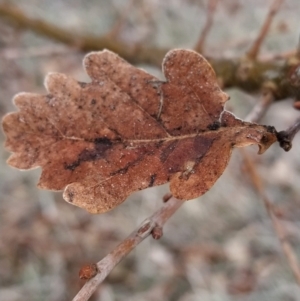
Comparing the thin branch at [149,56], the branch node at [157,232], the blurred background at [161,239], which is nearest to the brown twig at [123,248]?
the branch node at [157,232]

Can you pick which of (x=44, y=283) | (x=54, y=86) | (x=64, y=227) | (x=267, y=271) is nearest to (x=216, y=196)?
(x=267, y=271)

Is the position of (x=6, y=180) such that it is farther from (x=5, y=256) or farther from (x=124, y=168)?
(x=124, y=168)

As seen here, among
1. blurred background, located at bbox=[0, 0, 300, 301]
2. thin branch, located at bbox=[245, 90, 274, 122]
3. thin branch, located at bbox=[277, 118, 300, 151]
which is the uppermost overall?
thin branch, located at bbox=[245, 90, 274, 122]

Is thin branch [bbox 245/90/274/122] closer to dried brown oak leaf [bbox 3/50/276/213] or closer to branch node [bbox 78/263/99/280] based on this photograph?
dried brown oak leaf [bbox 3/50/276/213]

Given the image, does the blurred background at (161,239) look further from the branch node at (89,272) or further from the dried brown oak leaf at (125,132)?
the branch node at (89,272)

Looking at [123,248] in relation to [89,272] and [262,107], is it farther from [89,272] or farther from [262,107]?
[262,107]

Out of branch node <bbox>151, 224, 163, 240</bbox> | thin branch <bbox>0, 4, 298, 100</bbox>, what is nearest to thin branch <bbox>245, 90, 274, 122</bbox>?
thin branch <bbox>0, 4, 298, 100</bbox>
